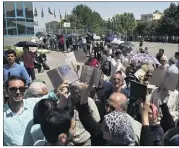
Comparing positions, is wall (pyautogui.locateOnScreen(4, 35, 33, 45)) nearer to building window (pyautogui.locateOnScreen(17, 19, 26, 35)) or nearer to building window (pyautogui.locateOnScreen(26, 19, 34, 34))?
building window (pyautogui.locateOnScreen(17, 19, 26, 35))

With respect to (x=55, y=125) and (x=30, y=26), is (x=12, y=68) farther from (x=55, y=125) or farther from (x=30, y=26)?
→ (x=30, y=26)

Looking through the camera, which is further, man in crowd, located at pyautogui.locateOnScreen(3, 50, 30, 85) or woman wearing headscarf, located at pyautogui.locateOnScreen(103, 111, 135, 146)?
man in crowd, located at pyautogui.locateOnScreen(3, 50, 30, 85)

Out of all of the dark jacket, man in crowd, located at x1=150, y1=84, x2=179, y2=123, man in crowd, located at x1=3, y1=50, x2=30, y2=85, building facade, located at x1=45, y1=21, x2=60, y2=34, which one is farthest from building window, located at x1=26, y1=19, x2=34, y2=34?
the dark jacket

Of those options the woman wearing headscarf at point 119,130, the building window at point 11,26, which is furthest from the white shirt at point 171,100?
the building window at point 11,26

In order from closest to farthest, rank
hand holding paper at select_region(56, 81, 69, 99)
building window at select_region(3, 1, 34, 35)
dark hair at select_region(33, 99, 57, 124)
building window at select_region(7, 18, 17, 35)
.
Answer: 1. dark hair at select_region(33, 99, 57, 124)
2. hand holding paper at select_region(56, 81, 69, 99)
3. building window at select_region(3, 1, 34, 35)
4. building window at select_region(7, 18, 17, 35)

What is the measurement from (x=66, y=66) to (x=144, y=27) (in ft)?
200

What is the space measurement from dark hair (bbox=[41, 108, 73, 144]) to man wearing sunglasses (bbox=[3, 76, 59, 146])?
0.53 m

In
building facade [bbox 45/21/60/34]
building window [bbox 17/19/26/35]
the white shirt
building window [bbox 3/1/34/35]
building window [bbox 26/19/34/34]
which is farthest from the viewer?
building facade [bbox 45/21/60/34]

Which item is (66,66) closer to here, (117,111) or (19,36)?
(117,111)

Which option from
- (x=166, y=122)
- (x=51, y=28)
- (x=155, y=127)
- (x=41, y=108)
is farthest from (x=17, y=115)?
(x=51, y=28)

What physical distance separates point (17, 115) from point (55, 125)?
2.61ft

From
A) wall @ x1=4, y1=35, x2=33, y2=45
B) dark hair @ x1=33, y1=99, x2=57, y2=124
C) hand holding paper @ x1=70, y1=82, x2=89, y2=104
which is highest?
wall @ x1=4, y1=35, x2=33, y2=45

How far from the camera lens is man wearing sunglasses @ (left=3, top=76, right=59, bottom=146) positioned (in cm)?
325

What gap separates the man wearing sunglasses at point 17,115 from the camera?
3.25 meters
